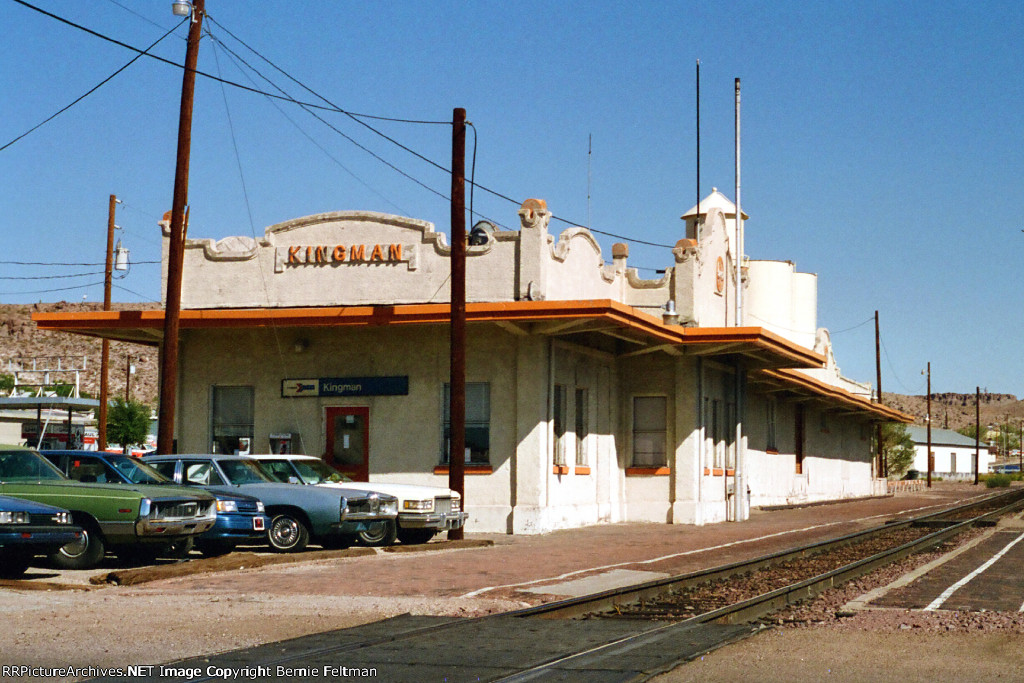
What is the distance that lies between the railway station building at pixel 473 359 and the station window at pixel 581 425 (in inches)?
1.7

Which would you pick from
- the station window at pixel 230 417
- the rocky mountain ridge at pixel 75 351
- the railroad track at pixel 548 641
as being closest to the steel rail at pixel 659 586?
the railroad track at pixel 548 641

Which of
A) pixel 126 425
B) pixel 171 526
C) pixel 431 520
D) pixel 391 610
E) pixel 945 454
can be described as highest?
pixel 126 425

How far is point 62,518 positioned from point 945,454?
417 feet

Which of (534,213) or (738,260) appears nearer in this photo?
(534,213)

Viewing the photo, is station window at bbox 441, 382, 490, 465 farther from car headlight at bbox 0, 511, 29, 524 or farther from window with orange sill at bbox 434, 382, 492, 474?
car headlight at bbox 0, 511, 29, 524

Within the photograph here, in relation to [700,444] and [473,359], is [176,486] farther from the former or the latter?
[700,444]

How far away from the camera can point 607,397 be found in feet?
93.2

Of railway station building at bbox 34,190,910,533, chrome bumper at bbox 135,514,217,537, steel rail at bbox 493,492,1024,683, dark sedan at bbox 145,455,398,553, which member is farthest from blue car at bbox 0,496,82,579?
railway station building at bbox 34,190,910,533

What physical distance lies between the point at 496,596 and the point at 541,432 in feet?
35.0

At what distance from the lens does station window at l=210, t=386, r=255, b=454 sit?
26.4 m

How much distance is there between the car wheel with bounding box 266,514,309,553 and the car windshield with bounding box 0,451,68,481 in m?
3.72

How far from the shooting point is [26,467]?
1655 centimetres

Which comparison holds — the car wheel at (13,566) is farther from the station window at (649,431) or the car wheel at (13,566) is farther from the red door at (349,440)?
the station window at (649,431)

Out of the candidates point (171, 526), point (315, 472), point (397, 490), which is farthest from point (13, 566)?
point (397, 490)
